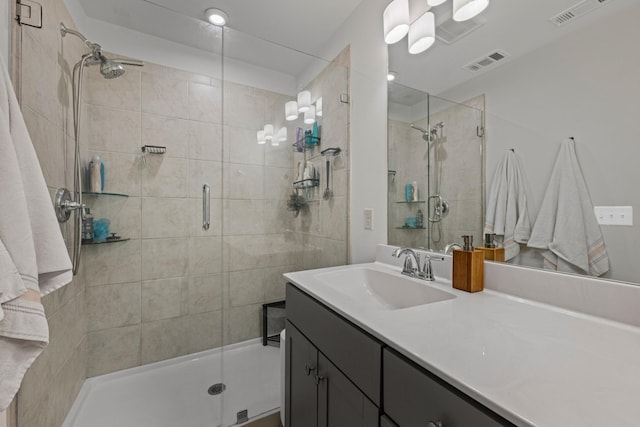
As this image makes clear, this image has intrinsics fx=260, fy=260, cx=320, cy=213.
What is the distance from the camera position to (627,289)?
2.16ft

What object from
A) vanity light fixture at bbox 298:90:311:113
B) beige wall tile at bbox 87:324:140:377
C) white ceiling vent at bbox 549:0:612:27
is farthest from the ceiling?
beige wall tile at bbox 87:324:140:377

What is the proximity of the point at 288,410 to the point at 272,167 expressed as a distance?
1.43 metres

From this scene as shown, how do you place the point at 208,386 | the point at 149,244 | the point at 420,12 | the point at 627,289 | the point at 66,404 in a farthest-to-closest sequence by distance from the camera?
the point at 149,244 → the point at 208,386 → the point at 66,404 → the point at 420,12 → the point at 627,289

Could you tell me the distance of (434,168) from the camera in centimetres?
125

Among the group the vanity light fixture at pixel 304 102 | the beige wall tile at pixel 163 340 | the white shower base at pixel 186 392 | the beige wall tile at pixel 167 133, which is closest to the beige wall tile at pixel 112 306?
the beige wall tile at pixel 163 340

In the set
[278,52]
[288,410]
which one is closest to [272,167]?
[278,52]

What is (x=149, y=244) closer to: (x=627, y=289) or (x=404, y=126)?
(x=404, y=126)

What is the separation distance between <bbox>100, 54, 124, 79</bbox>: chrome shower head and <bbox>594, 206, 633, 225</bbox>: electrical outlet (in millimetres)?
2403

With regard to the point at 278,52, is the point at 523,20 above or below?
below

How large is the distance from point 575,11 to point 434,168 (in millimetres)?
648

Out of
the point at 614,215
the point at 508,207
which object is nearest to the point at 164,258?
→ the point at 508,207

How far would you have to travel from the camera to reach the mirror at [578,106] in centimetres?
68

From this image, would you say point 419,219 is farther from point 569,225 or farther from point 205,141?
point 205,141

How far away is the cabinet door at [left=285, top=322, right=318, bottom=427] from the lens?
0.92m
